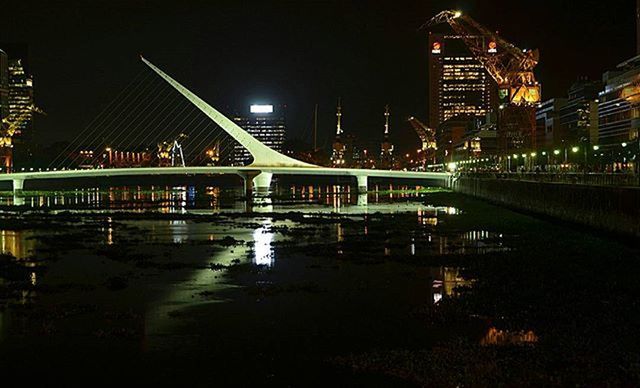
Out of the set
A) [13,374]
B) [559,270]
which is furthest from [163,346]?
[559,270]

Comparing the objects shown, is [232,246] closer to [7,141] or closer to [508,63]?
[508,63]

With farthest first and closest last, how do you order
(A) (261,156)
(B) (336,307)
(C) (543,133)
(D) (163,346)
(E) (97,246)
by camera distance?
1. (C) (543,133)
2. (A) (261,156)
3. (E) (97,246)
4. (B) (336,307)
5. (D) (163,346)

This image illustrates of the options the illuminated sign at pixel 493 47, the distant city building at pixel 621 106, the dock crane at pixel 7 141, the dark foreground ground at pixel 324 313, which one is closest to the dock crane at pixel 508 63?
the illuminated sign at pixel 493 47

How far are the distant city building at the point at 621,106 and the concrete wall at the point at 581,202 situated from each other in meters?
42.1

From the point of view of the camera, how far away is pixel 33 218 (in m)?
48.8

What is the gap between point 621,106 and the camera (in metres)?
103

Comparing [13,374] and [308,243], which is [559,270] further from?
[13,374]

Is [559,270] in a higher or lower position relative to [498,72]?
lower

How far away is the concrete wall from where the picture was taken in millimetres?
30369

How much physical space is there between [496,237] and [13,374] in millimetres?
25379

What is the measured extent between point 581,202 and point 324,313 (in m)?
25.0

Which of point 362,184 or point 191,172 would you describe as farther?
point 362,184

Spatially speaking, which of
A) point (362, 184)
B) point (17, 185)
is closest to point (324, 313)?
point (362, 184)

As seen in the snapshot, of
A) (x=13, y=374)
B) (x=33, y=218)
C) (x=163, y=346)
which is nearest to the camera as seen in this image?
(x=13, y=374)
